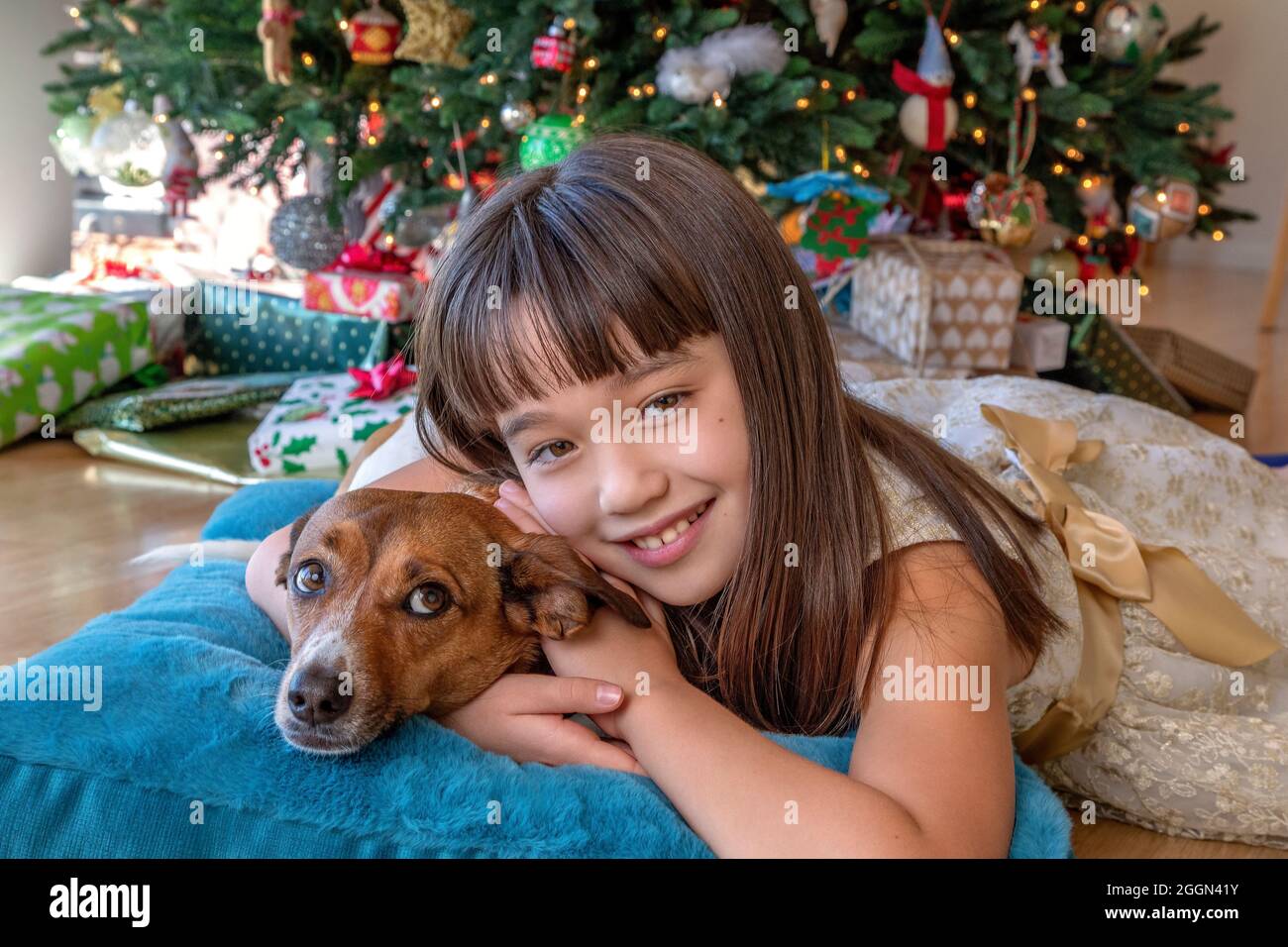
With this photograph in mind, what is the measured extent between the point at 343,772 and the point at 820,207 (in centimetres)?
279

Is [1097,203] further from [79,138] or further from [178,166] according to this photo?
[79,138]

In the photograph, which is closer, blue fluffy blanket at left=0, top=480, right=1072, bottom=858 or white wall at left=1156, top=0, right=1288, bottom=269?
blue fluffy blanket at left=0, top=480, right=1072, bottom=858

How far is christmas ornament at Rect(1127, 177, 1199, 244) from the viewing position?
14.2ft

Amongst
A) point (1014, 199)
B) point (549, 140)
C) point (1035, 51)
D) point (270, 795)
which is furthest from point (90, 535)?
point (1035, 51)

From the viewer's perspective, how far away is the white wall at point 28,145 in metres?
5.71

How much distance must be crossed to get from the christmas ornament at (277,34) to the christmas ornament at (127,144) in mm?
908

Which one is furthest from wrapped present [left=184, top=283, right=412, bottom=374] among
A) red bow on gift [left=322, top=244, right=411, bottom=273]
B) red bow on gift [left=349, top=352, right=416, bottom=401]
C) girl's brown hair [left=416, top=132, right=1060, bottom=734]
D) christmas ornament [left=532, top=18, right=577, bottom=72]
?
girl's brown hair [left=416, top=132, right=1060, bottom=734]

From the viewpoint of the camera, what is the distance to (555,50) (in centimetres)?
334

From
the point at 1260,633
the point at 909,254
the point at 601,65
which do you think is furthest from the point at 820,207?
the point at 1260,633

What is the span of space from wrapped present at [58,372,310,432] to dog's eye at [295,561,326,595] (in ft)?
8.61

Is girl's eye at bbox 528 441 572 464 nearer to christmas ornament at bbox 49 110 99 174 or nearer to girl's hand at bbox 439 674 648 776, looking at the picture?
girl's hand at bbox 439 674 648 776

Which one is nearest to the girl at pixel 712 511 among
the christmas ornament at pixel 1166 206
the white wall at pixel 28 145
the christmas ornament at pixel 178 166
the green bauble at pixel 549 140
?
the green bauble at pixel 549 140
